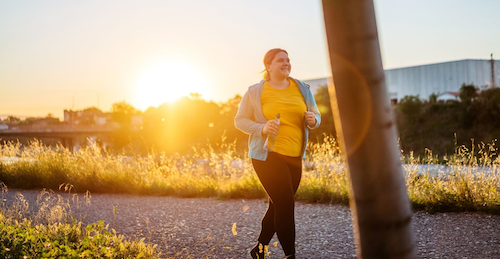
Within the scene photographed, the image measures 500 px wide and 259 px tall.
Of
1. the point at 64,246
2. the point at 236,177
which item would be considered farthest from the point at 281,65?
the point at 236,177

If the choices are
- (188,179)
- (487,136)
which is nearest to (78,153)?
(188,179)

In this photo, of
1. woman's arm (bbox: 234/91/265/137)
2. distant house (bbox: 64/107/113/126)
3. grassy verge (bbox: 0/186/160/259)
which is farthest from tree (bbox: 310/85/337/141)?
distant house (bbox: 64/107/113/126)

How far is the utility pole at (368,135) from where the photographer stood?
54.9 inches

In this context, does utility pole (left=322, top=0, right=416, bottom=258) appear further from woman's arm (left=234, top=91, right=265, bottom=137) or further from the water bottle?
woman's arm (left=234, top=91, right=265, bottom=137)

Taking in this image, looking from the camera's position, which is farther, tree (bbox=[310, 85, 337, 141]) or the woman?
tree (bbox=[310, 85, 337, 141])

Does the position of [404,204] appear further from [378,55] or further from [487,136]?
[487,136]

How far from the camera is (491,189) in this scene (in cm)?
632

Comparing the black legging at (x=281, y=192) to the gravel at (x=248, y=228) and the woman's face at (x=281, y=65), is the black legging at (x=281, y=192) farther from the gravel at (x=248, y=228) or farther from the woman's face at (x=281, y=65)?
the woman's face at (x=281, y=65)

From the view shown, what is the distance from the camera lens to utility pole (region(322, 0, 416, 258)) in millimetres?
1395

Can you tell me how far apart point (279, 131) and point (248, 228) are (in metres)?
2.73

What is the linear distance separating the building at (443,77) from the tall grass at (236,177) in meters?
38.7

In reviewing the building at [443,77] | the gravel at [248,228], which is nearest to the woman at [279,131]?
the gravel at [248,228]

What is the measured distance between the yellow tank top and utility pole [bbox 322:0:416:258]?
7.10 ft

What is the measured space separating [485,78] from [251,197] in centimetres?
4860
